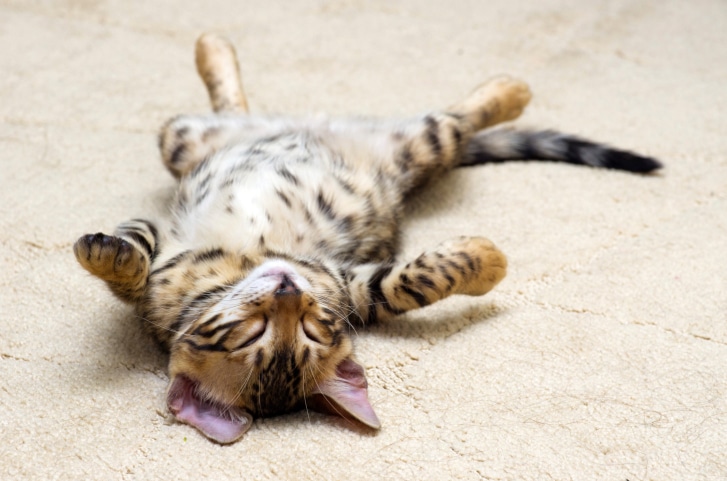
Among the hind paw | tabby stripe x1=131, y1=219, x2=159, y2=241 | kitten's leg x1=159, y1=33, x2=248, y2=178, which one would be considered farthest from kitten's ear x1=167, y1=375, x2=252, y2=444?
the hind paw

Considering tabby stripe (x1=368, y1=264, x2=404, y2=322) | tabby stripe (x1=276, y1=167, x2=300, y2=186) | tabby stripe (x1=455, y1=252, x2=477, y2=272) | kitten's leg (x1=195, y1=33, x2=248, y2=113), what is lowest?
tabby stripe (x1=368, y1=264, x2=404, y2=322)

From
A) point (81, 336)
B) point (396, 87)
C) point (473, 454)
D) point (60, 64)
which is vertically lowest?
point (473, 454)

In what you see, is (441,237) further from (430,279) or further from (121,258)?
(121,258)

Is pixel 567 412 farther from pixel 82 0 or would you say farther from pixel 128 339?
pixel 82 0

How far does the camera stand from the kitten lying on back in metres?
1.97

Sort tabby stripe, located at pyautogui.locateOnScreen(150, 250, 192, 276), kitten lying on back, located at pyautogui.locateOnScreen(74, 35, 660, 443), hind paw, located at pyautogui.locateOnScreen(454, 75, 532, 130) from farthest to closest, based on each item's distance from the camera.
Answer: hind paw, located at pyautogui.locateOnScreen(454, 75, 532, 130), tabby stripe, located at pyautogui.locateOnScreen(150, 250, 192, 276), kitten lying on back, located at pyautogui.locateOnScreen(74, 35, 660, 443)

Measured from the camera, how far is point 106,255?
78.0 inches

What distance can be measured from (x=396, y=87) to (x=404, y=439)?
218 cm

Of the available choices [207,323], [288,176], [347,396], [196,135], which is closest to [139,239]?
[207,323]

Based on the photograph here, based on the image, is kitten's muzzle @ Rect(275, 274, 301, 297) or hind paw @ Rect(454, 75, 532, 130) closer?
kitten's muzzle @ Rect(275, 274, 301, 297)

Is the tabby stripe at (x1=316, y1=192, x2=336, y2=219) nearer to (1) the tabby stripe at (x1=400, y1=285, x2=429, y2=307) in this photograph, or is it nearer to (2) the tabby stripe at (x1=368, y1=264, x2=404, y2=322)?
(2) the tabby stripe at (x1=368, y1=264, x2=404, y2=322)

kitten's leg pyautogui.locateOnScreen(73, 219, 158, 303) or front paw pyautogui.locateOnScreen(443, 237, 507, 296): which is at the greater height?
kitten's leg pyautogui.locateOnScreen(73, 219, 158, 303)

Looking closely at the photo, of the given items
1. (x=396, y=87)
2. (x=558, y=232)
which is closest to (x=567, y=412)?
(x=558, y=232)

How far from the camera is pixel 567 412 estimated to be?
197cm
